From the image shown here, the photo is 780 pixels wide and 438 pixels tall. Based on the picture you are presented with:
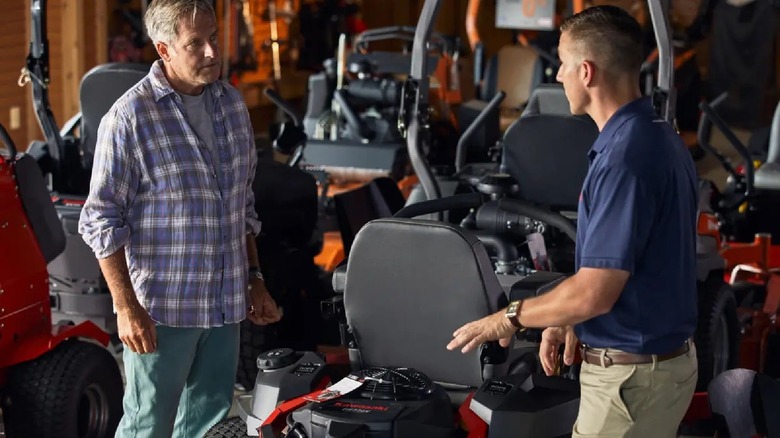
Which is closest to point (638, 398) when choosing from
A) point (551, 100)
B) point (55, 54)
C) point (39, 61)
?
point (551, 100)

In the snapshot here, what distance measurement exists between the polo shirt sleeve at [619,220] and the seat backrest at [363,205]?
2329 mm

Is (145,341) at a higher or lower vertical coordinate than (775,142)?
lower

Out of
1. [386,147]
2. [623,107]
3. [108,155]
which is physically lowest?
[386,147]

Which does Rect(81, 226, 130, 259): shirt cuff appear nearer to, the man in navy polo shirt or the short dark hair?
the man in navy polo shirt

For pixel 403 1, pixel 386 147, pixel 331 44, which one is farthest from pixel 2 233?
pixel 403 1

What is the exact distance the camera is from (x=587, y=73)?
272cm

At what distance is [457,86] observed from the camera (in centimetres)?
997

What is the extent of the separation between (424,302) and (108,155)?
33.9 inches

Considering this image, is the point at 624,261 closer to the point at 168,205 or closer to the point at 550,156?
the point at 168,205

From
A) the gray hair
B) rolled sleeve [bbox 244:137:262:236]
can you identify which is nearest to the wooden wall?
rolled sleeve [bbox 244:137:262:236]

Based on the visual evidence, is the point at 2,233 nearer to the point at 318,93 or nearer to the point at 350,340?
the point at 350,340

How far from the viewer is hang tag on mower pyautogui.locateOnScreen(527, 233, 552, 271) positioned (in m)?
4.25

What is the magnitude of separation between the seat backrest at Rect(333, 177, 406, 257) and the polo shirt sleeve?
91.7 inches

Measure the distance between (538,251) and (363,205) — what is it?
3.56ft
